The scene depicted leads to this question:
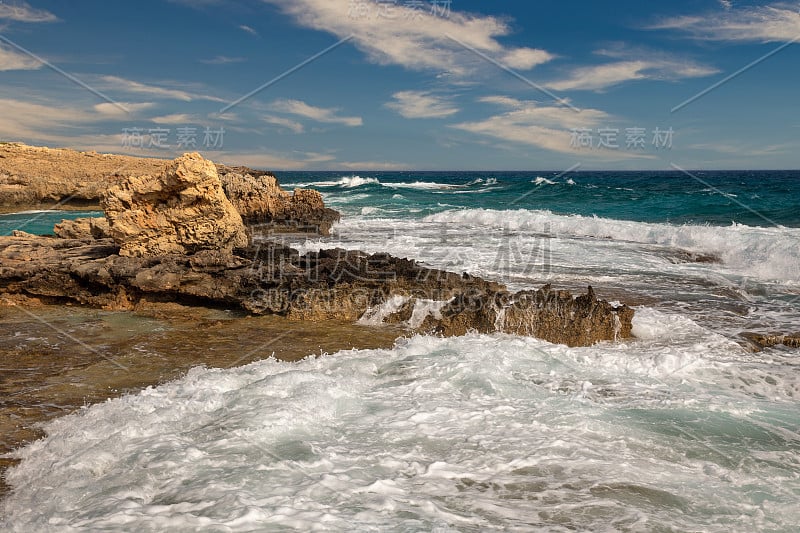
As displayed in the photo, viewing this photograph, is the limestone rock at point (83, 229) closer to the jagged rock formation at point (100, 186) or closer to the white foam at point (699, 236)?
the jagged rock formation at point (100, 186)

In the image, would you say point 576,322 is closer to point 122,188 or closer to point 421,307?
point 421,307

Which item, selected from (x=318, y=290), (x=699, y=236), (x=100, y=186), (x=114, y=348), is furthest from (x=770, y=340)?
(x=100, y=186)

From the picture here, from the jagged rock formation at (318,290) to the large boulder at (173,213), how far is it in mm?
484

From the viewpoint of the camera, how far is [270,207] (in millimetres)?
19875

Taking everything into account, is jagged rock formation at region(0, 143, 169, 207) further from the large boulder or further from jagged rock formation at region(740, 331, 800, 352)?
jagged rock formation at region(740, 331, 800, 352)

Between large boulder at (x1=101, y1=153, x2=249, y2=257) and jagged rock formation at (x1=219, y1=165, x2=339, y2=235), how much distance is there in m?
8.43

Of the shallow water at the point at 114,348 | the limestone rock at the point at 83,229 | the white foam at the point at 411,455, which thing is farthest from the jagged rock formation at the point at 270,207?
the white foam at the point at 411,455

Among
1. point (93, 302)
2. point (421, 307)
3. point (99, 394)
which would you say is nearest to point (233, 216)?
point (93, 302)

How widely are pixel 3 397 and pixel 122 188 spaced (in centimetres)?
528

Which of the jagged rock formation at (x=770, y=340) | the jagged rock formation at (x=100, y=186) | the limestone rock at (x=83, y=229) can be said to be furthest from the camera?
the jagged rock formation at (x=100, y=186)

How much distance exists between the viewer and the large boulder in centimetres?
894

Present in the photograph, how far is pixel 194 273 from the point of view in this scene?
25.9 ft

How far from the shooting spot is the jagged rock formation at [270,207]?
738 inches

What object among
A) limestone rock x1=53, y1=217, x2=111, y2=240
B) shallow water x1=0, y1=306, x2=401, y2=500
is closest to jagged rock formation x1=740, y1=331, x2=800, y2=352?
shallow water x1=0, y1=306, x2=401, y2=500
